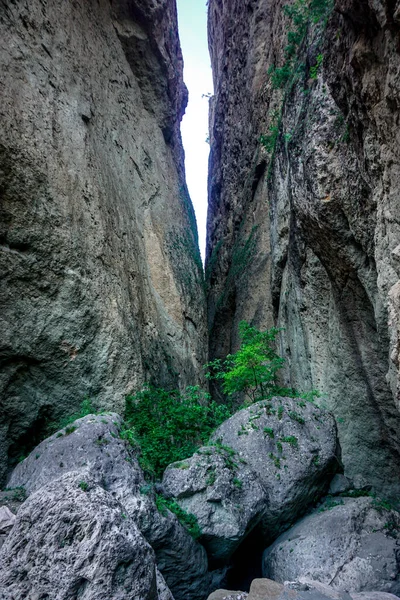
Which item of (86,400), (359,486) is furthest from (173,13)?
(359,486)

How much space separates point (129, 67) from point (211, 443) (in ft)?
45.6

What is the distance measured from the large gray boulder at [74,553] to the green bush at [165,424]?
4881mm

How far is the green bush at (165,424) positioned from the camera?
31.4ft

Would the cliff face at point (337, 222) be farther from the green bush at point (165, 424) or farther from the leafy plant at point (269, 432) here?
the green bush at point (165, 424)

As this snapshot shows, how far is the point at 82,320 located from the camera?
9.55 metres

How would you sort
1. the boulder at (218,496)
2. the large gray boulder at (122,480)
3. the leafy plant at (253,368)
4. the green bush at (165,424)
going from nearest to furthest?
1. the large gray boulder at (122,480)
2. the boulder at (218,496)
3. the green bush at (165,424)
4. the leafy plant at (253,368)

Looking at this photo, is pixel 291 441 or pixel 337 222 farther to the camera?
pixel 337 222

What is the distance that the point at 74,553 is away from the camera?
154 inches

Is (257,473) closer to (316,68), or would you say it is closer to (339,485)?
(339,485)

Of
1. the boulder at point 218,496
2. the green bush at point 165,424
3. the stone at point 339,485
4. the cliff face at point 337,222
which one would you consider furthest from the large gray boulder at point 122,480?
the cliff face at point 337,222

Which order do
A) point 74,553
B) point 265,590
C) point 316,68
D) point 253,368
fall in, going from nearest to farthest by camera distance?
point 74,553, point 265,590, point 316,68, point 253,368

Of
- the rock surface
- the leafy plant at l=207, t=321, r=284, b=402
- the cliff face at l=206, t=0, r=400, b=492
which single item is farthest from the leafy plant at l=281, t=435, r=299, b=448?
the rock surface

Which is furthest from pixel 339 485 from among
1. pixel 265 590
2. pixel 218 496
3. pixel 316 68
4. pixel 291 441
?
pixel 316 68

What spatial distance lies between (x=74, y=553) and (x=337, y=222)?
7785 mm
